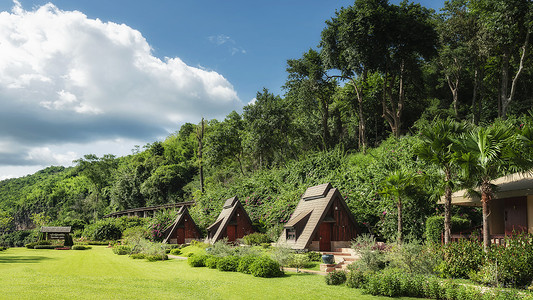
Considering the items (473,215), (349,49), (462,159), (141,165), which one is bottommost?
(473,215)

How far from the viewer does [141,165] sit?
7369 centimetres

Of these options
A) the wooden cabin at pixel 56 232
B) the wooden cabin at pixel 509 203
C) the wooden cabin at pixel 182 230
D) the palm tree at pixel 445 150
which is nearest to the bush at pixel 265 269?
the palm tree at pixel 445 150

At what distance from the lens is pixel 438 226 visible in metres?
17.7

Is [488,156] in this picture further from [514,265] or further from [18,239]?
[18,239]

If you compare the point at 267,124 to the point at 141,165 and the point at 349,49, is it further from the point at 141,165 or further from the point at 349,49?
the point at 141,165

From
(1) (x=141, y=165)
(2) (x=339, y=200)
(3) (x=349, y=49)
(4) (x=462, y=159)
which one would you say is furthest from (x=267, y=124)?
(1) (x=141, y=165)

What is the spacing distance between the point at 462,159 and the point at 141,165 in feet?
226

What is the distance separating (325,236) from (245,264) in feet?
21.4

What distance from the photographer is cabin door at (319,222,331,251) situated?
832 inches

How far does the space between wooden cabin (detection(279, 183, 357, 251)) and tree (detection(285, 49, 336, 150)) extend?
17133mm

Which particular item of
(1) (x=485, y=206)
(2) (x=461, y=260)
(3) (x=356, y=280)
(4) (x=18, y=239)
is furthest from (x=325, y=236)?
(4) (x=18, y=239)

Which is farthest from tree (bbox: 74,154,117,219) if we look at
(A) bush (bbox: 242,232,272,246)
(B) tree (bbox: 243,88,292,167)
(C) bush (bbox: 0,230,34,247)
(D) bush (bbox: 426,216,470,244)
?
(D) bush (bbox: 426,216,470,244)

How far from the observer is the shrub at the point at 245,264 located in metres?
16.5

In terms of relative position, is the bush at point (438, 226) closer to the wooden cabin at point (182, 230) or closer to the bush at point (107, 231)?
the wooden cabin at point (182, 230)
